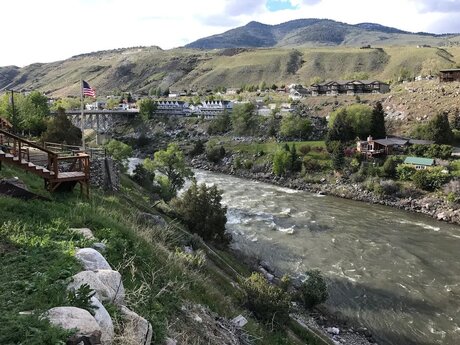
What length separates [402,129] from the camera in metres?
75.2

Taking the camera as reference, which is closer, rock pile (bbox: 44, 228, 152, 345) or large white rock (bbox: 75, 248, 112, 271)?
rock pile (bbox: 44, 228, 152, 345)

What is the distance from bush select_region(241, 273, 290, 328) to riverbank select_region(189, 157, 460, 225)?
109 feet

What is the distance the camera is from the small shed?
5441cm

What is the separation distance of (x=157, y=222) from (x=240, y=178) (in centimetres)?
4690

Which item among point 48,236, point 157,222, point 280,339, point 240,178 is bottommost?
point 240,178

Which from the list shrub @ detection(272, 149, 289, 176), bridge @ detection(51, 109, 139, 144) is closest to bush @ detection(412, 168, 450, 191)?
shrub @ detection(272, 149, 289, 176)

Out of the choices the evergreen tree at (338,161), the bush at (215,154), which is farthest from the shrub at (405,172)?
the bush at (215,154)

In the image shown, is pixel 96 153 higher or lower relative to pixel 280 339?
higher

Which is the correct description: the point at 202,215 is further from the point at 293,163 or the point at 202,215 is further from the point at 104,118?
the point at 104,118

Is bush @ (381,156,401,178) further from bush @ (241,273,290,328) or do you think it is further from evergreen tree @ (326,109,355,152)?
bush @ (241,273,290,328)

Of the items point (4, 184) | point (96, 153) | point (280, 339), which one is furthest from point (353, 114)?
point (4, 184)

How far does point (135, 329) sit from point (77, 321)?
1141mm

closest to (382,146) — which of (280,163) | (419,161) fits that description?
(419,161)

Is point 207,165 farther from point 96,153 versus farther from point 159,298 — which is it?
point 159,298
